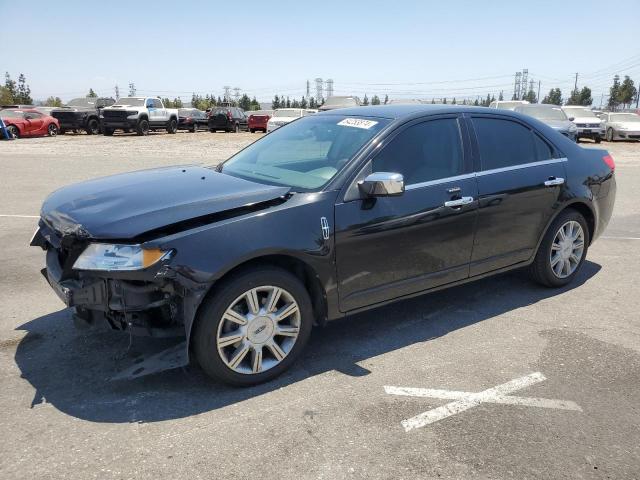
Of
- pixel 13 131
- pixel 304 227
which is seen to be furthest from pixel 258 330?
pixel 13 131

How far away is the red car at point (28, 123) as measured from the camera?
2536cm

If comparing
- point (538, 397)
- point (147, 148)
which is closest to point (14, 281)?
point (538, 397)

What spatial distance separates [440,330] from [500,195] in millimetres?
1174

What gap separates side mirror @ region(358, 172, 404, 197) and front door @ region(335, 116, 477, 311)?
0.35 feet

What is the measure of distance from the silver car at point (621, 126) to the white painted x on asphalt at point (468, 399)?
27.6 metres

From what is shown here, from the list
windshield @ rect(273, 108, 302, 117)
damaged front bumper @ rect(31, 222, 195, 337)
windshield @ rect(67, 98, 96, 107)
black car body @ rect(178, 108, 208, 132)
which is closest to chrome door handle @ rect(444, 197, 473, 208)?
damaged front bumper @ rect(31, 222, 195, 337)

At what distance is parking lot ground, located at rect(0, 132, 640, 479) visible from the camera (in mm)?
2602

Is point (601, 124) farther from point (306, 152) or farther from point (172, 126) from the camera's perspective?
point (306, 152)

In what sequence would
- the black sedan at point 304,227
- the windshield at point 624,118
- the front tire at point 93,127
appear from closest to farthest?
the black sedan at point 304,227 < the windshield at point 624,118 < the front tire at point 93,127

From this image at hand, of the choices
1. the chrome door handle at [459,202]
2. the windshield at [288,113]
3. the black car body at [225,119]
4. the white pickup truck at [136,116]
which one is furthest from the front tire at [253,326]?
the black car body at [225,119]

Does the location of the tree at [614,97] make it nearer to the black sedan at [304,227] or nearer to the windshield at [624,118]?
the windshield at [624,118]

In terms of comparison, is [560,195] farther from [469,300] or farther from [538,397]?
[538,397]

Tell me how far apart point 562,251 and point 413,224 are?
79.3 inches

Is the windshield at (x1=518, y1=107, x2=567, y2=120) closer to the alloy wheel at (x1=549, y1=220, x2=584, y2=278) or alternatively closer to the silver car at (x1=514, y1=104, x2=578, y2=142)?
the silver car at (x1=514, y1=104, x2=578, y2=142)
